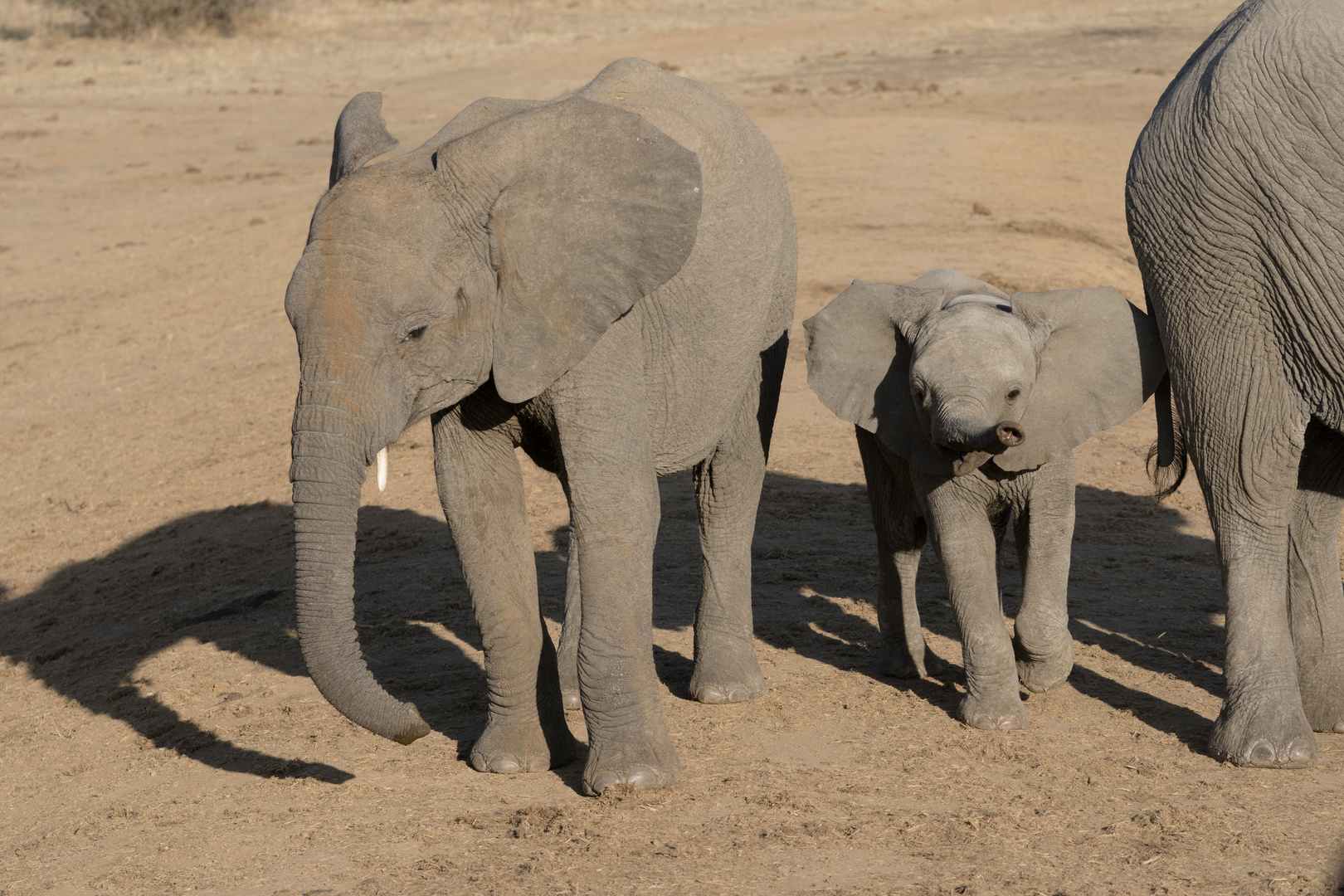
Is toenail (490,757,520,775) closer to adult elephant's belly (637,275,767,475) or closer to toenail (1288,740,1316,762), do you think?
adult elephant's belly (637,275,767,475)

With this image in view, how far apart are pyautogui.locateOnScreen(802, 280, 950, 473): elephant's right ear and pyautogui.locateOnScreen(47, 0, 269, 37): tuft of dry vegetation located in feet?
91.2

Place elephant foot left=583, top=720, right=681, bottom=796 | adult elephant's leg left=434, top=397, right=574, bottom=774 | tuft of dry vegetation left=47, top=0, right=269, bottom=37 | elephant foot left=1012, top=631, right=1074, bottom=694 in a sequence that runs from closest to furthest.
Answer: elephant foot left=583, top=720, right=681, bottom=796 < adult elephant's leg left=434, top=397, right=574, bottom=774 < elephant foot left=1012, top=631, right=1074, bottom=694 < tuft of dry vegetation left=47, top=0, right=269, bottom=37

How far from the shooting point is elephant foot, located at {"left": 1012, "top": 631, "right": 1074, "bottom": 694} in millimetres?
5230

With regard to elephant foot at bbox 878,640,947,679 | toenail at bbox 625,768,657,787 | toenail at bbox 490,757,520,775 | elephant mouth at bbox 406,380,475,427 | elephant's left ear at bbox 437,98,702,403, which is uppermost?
elephant's left ear at bbox 437,98,702,403

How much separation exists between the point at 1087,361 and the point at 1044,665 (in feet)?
3.71

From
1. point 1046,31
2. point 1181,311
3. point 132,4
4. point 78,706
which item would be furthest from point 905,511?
point 132,4

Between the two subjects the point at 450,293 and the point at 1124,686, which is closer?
the point at 450,293

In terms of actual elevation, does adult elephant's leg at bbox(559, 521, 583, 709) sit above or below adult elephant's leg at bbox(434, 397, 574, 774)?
below

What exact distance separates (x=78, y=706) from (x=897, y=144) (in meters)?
13.4

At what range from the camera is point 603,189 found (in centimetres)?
415

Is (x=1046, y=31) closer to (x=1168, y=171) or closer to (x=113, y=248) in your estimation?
(x=113, y=248)

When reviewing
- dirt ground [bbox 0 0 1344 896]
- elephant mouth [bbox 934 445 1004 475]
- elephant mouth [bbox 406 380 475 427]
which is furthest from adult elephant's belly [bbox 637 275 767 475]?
dirt ground [bbox 0 0 1344 896]

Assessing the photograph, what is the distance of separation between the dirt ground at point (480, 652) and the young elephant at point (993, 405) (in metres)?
0.35

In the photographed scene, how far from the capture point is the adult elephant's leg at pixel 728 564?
551cm
